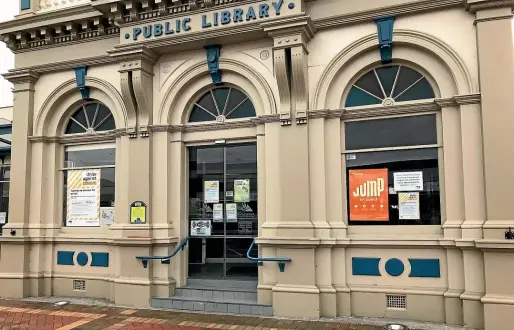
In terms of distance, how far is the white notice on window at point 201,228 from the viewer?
8812mm

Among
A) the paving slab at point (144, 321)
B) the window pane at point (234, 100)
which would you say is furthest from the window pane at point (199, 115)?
the paving slab at point (144, 321)

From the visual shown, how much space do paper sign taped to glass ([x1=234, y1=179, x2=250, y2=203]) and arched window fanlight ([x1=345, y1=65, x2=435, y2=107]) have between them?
7.68ft

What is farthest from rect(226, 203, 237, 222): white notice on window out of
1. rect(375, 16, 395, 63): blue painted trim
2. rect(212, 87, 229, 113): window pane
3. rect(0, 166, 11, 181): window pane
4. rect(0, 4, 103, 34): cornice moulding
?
rect(0, 166, 11, 181): window pane

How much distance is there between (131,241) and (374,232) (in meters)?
4.43

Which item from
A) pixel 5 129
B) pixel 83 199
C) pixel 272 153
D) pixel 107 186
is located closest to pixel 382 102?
pixel 272 153

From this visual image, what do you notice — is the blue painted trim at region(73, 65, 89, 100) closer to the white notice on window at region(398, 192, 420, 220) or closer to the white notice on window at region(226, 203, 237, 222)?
the white notice on window at region(226, 203, 237, 222)

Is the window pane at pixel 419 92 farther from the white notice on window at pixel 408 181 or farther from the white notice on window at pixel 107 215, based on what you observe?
the white notice on window at pixel 107 215

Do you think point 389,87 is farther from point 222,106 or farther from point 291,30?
point 222,106

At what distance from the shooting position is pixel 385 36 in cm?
759

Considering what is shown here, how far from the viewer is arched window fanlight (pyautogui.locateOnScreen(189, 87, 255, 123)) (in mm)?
8750

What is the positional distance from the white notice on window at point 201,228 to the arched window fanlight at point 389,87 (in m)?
3.42

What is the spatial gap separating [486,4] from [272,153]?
13.3 ft

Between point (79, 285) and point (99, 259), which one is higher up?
point (99, 259)

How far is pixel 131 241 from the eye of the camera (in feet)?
28.5
